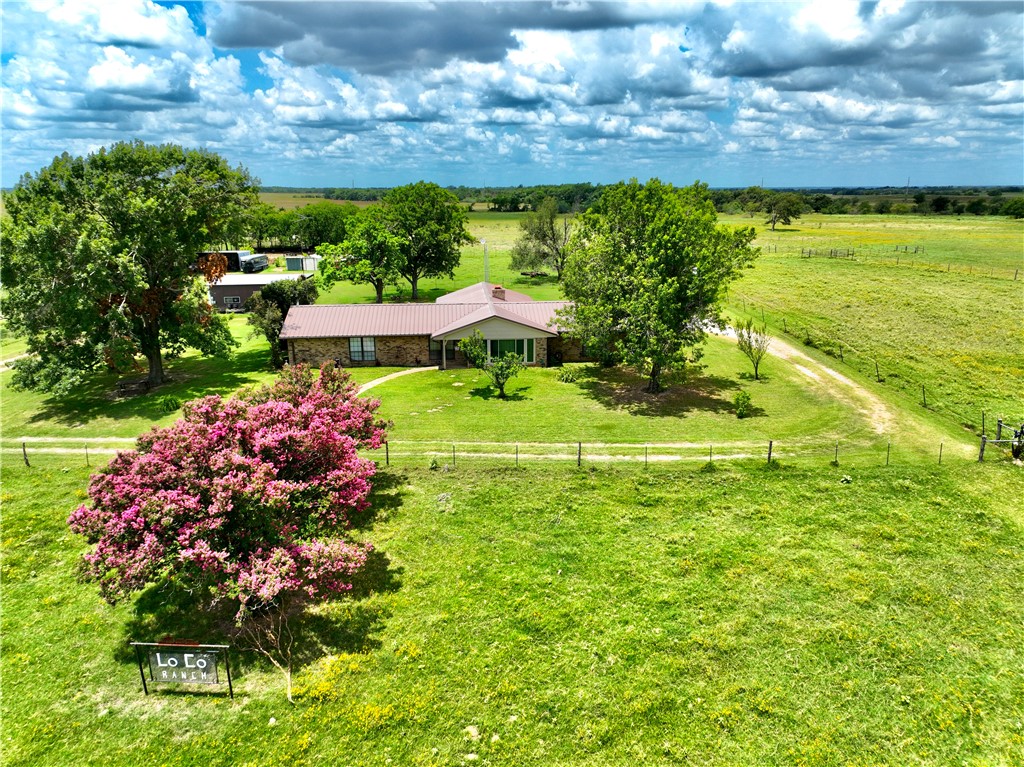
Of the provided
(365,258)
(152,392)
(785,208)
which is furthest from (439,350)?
(785,208)

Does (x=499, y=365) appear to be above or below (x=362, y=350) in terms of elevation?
above

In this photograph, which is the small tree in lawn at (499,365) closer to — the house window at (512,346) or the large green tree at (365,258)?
the house window at (512,346)

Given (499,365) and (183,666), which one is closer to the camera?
(183,666)

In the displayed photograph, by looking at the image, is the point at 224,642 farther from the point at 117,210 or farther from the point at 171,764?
the point at 117,210

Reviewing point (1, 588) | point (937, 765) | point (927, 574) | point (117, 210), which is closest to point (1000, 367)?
point (927, 574)

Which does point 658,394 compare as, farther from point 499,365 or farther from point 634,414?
point 499,365

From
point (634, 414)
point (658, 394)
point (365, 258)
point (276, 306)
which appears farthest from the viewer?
point (365, 258)

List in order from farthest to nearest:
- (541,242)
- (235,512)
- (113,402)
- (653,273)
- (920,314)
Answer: (541,242) → (920,314) → (653,273) → (113,402) → (235,512)
